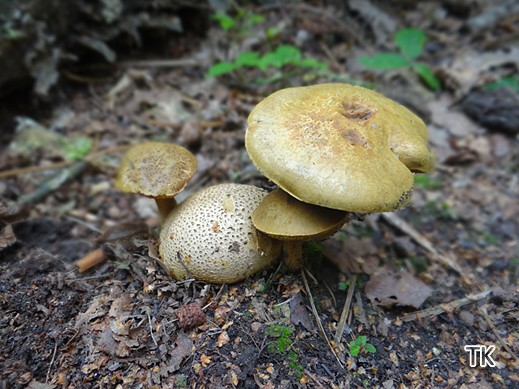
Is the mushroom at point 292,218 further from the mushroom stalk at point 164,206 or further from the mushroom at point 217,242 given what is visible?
the mushroom stalk at point 164,206

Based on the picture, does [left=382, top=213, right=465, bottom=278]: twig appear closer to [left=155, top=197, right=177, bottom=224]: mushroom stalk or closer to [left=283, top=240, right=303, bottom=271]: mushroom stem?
[left=283, top=240, right=303, bottom=271]: mushroom stem

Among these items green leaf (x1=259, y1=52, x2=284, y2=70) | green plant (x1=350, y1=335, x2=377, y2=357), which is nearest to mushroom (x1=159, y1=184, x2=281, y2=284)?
green plant (x1=350, y1=335, x2=377, y2=357)

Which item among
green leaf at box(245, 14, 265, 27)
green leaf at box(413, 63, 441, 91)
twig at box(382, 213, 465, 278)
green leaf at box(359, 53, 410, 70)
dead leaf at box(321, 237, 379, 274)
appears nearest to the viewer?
dead leaf at box(321, 237, 379, 274)

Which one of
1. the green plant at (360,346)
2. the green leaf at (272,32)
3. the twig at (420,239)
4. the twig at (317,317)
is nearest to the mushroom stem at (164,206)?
the twig at (317,317)

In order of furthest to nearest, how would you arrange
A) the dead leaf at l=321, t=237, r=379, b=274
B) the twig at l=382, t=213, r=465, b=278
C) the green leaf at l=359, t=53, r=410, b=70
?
the green leaf at l=359, t=53, r=410, b=70
the twig at l=382, t=213, r=465, b=278
the dead leaf at l=321, t=237, r=379, b=274

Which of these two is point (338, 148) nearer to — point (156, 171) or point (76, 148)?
point (156, 171)

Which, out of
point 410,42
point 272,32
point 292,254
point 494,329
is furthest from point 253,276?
point 410,42
